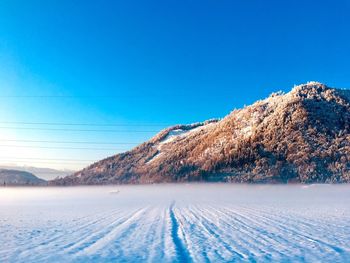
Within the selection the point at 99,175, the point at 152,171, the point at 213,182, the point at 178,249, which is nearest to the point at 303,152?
the point at 213,182

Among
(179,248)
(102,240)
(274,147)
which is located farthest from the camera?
(274,147)

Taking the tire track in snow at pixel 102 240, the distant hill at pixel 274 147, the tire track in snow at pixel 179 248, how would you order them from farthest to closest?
1. the distant hill at pixel 274 147
2. the tire track in snow at pixel 102 240
3. the tire track in snow at pixel 179 248

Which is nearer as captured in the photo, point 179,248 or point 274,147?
point 179,248

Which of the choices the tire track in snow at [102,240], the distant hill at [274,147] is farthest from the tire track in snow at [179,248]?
the distant hill at [274,147]

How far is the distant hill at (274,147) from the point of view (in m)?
95.7

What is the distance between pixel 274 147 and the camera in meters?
106

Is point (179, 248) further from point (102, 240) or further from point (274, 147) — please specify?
point (274, 147)

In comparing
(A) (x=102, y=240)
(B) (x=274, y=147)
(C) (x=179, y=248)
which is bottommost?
(C) (x=179, y=248)

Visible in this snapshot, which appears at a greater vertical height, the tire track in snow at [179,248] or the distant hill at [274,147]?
the distant hill at [274,147]

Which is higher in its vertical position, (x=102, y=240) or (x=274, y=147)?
(x=274, y=147)

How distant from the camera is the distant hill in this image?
314 feet

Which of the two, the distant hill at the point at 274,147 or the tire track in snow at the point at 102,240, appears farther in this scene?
the distant hill at the point at 274,147

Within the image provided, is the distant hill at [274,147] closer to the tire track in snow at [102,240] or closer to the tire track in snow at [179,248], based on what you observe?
the tire track in snow at [102,240]

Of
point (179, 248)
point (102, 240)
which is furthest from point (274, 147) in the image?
point (179, 248)
